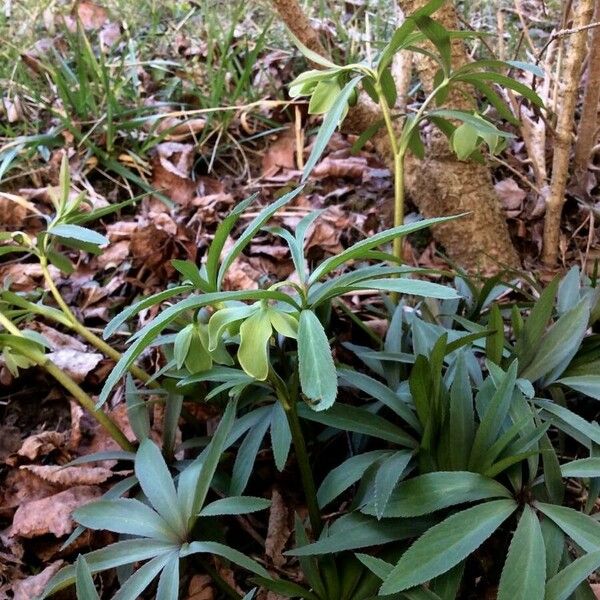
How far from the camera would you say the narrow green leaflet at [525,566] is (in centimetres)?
60

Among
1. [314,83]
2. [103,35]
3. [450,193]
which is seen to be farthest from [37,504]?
[103,35]

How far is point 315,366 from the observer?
601mm

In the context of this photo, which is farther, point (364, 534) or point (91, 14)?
point (91, 14)

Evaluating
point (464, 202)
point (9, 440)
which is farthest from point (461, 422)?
point (9, 440)

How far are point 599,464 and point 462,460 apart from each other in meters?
0.15

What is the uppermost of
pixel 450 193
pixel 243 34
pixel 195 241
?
pixel 243 34

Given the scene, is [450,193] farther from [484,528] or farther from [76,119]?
[76,119]

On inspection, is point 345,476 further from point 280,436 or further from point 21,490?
point 21,490

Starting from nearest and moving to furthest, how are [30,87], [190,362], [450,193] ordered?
[190,362] → [450,193] → [30,87]

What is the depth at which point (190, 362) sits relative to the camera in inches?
29.3

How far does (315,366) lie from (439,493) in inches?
8.8

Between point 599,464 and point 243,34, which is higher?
point 243,34

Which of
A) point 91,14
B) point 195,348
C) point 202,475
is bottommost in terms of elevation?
point 202,475

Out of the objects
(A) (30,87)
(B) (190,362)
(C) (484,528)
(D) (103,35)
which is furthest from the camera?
(D) (103,35)
